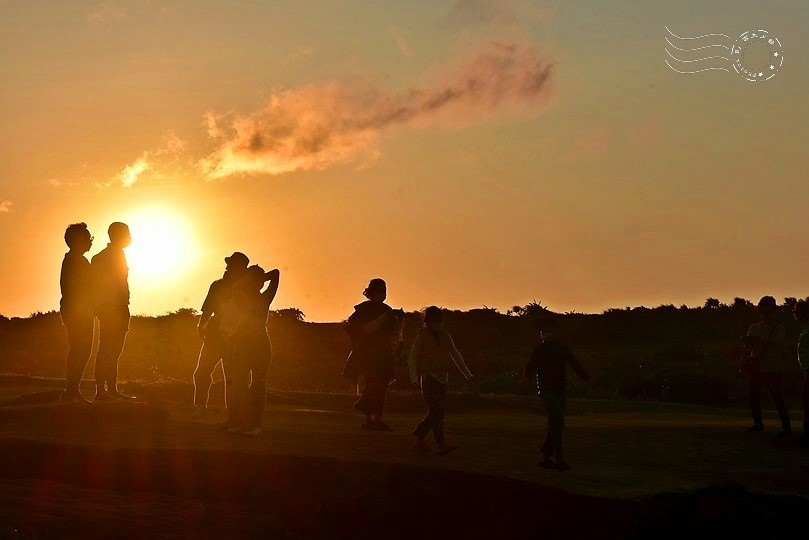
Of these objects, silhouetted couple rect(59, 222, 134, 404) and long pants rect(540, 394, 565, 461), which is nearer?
long pants rect(540, 394, 565, 461)

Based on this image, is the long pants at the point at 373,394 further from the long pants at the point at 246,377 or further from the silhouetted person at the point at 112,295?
the silhouetted person at the point at 112,295

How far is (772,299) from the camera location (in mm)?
17312

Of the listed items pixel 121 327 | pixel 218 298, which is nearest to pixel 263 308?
pixel 218 298

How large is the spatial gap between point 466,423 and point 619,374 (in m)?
21.5

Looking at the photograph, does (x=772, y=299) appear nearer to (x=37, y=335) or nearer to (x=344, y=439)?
(x=344, y=439)

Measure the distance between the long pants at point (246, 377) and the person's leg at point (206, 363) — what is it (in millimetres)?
911

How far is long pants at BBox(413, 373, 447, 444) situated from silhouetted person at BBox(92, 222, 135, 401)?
4990 millimetres

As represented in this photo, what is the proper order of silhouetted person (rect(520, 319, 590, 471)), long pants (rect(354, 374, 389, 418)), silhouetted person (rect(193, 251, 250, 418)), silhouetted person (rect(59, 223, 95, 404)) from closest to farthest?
silhouetted person (rect(520, 319, 590, 471))
silhouetted person (rect(193, 251, 250, 418))
silhouetted person (rect(59, 223, 95, 404))
long pants (rect(354, 374, 389, 418))

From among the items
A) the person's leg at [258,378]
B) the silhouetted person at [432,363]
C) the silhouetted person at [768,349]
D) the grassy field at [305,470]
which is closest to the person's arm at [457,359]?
the silhouetted person at [432,363]

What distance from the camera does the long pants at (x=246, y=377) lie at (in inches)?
578

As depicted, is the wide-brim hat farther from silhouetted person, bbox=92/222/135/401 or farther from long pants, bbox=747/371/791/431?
long pants, bbox=747/371/791/431

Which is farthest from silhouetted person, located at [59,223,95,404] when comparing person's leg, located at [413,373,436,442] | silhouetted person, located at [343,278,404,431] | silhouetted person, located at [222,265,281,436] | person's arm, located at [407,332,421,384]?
person's leg, located at [413,373,436,442]

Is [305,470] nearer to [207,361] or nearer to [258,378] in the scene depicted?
[258,378]

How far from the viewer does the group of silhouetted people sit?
46.0 feet
